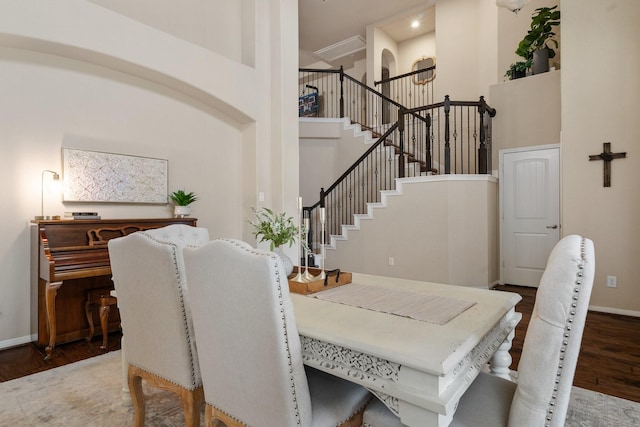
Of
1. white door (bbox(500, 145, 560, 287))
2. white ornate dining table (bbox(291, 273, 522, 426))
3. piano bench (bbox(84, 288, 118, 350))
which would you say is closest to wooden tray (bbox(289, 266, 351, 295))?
white ornate dining table (bbox(291, 273, 522, 426))

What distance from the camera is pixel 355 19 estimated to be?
757cm

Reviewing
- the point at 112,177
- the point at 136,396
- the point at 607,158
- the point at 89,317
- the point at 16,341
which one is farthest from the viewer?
the point at 607,158

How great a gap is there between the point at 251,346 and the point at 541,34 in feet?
21.7

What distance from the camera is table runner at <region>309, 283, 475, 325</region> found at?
1.35 m

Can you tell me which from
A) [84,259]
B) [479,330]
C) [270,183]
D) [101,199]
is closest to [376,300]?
[479,330]

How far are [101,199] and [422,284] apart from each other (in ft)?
10.7

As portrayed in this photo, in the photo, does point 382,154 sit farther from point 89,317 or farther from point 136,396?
point 136,396

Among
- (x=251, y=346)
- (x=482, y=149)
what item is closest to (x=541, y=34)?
(x=482, y=149)

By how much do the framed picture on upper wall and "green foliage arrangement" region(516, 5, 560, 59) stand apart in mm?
5483

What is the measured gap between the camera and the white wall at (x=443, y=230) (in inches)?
191

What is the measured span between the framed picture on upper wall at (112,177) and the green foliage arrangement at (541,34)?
548 centimetres

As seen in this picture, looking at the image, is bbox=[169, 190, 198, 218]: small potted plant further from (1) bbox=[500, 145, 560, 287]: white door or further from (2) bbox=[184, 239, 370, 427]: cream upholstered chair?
(1) bbox=[500, 145, 560, 287]: white door

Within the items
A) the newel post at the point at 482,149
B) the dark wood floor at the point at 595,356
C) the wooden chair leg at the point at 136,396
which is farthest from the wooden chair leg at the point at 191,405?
the newel post at the point at 482,149

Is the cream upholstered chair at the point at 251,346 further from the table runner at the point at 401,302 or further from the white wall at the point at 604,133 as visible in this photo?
the white wall at the point at 604,133
